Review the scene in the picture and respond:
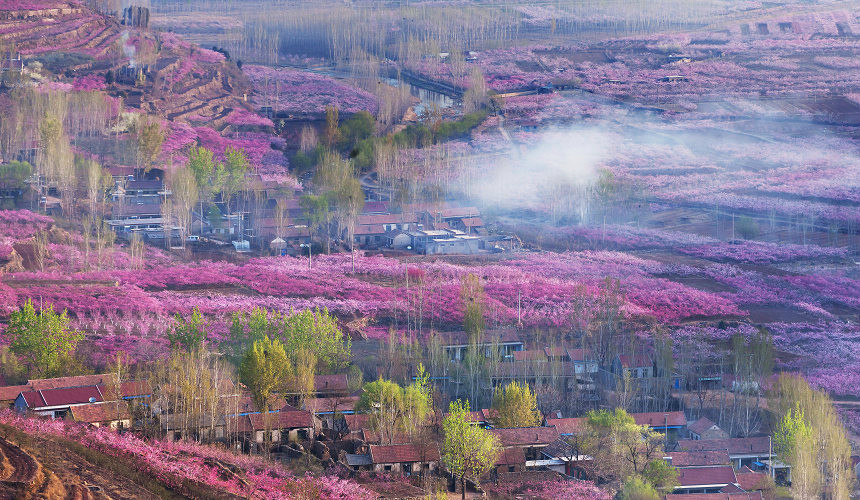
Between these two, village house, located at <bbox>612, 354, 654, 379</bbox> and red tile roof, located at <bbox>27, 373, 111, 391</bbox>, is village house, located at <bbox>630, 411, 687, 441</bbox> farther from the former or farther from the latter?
red tile roof, located at <bbox>27, 373, 111, 391</bbox>

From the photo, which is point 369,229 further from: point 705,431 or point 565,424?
point 705,431

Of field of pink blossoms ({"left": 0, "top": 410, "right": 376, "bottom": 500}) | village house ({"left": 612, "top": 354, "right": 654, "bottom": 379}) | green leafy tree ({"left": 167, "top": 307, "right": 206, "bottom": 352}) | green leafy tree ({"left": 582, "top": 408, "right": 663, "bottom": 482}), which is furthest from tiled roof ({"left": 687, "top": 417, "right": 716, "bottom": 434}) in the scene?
green leafy tree ({"left": 167, "top": 307, "right": 206, "bottom": 352})

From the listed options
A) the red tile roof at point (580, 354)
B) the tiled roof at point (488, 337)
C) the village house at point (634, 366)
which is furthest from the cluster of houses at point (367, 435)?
the tiled roof at point (488, 337)

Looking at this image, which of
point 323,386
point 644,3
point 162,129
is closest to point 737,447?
point 323,386

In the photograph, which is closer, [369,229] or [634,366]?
[634,366]

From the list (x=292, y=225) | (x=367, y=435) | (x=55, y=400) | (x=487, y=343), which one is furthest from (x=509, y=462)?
(x=292, y=225)

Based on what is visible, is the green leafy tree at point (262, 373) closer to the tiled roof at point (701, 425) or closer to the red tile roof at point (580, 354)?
the red tile roof at point (580, 354)
